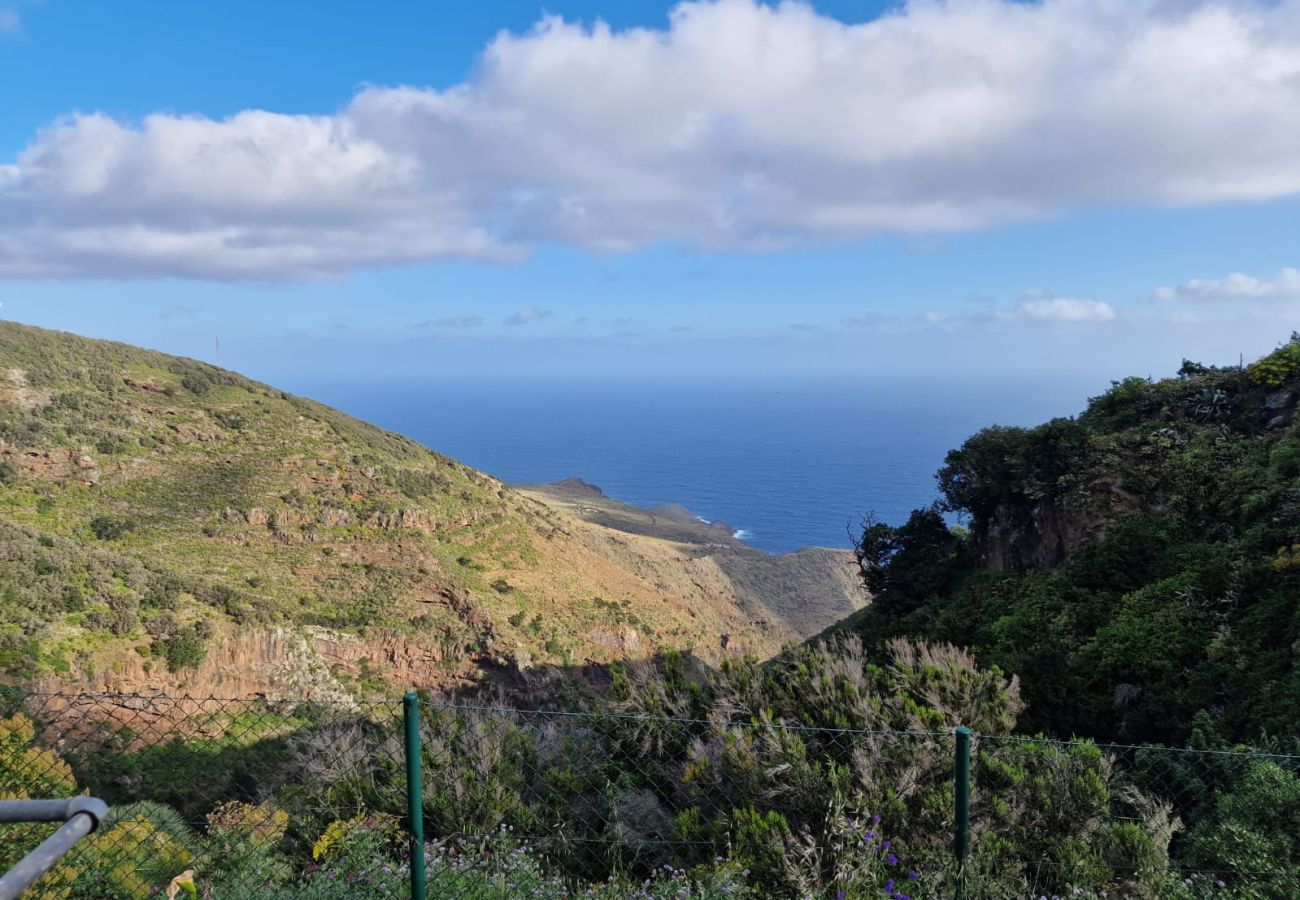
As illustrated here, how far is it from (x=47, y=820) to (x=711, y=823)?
4407 millimetres

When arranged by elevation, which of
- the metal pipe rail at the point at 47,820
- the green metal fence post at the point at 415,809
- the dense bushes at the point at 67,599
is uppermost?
the metal pipe rail at the point at 47,820

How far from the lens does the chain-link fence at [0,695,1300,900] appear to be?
4.45 metres

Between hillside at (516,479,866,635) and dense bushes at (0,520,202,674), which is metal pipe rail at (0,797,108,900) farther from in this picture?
hillside at (516,479,866,635)

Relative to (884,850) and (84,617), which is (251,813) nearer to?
(884,850)

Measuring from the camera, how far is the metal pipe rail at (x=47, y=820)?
1.71 meters

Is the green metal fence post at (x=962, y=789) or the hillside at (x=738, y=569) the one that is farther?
the hillside at (x=738, y=569)

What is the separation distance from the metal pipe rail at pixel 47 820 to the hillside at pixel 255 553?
60.3 ft

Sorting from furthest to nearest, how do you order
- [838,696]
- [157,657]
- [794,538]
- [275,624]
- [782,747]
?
[794,538]
[275,624]
[157,657]
[838,696]
[782,747]

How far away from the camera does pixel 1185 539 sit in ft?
42.4

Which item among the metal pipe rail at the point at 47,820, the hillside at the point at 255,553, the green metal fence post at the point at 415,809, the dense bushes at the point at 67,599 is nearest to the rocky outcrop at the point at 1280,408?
the green metal fence post at the point at 415,809

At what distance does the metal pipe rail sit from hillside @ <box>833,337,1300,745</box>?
880 cm

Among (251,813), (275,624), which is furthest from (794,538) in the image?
(251,813)

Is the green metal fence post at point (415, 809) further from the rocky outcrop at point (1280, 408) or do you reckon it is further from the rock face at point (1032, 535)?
the rocky outcrop at point (1280, 408)

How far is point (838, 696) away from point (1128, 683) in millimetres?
5868
